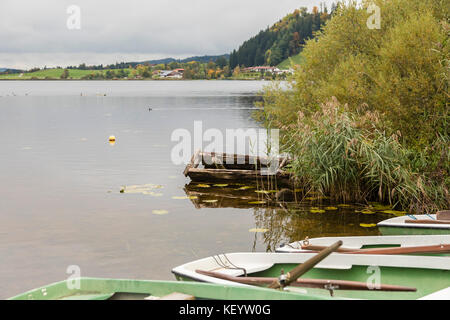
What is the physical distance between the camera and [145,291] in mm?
5715

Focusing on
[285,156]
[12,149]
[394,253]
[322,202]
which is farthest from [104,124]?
[394,253]

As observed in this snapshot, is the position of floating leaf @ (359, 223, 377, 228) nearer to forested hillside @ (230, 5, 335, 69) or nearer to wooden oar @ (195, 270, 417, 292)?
wooden oar @ (195, 270, 417, 292)

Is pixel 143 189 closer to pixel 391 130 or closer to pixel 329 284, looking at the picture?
pixel 391 130

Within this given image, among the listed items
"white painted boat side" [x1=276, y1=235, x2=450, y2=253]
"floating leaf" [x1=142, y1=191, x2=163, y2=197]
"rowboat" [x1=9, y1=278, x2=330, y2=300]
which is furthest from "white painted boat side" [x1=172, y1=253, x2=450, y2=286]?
"floating leaf" [x1=142, y1=191, x2=163, y2=197]

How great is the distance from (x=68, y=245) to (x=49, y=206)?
12.8 ft

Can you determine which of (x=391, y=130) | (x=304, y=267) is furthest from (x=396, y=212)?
(x=304, y=267)

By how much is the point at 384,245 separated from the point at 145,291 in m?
4.63

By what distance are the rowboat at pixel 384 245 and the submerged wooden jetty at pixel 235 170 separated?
5958 millimetres

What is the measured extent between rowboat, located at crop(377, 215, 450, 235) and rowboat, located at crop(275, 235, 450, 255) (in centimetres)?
86

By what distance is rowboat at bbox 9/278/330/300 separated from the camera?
5348mm

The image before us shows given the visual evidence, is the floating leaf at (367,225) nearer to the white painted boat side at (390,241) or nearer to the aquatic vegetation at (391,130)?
the aquatic vegetation at (391,130)

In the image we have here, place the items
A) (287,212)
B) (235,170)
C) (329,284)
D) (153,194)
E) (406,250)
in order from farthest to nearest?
(235,170), (153,194), (287,212), (406,250), (329,284)
